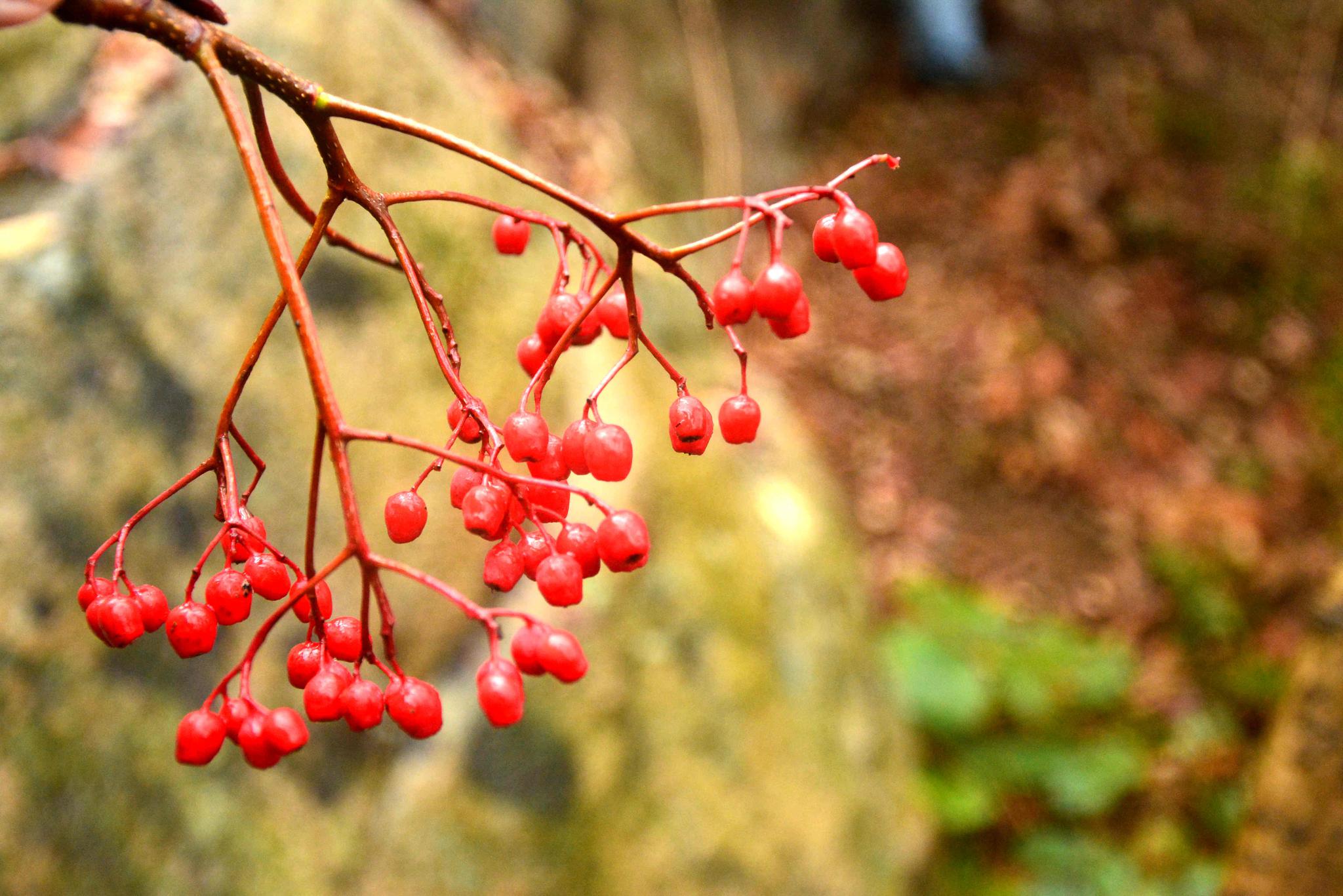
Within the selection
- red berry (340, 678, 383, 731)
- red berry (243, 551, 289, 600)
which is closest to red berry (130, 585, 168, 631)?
red berry (243, 551, 289, 600)

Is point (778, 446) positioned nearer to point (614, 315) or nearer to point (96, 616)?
point (614, 315)

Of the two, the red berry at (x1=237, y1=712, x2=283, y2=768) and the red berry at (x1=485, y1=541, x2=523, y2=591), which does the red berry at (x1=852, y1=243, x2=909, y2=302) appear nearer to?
the red berry at (x1=485, y1=541, x2=523, y2=591)

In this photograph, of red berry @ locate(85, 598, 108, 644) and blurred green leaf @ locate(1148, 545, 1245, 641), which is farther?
blurred green leaf @ locate(1148, 545, 1245, 641)

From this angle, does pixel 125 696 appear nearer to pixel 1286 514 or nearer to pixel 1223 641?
pixel 1223 641

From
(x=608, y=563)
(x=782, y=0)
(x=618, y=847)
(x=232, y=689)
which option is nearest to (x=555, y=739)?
(x=618, y=847)

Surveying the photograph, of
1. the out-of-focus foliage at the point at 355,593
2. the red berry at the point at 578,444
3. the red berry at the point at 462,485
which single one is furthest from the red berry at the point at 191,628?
the out-of-focus foliage at the point at 355,593

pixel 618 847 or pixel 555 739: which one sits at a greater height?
pixel 555 739
